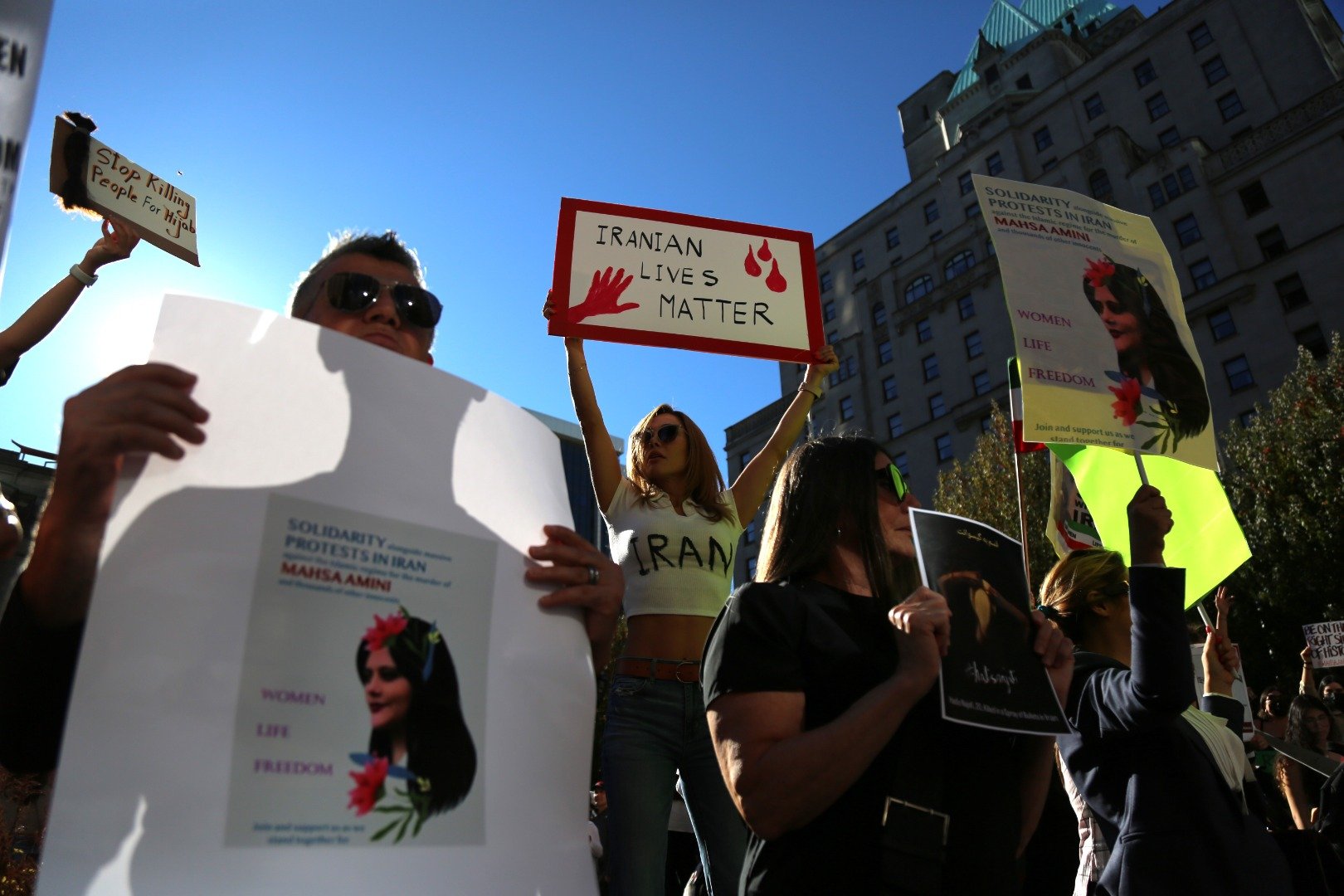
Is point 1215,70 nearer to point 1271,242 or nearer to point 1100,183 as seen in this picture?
point 1100,183

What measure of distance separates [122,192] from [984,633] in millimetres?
3739

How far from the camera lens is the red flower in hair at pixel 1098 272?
3.92 metres

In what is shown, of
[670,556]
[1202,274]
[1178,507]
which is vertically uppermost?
[1202,274]

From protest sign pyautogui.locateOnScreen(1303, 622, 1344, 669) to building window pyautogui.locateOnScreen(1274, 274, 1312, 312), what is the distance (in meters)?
30.0

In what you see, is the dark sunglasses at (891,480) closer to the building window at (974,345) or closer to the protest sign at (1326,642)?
the protest sign at (1326,642)

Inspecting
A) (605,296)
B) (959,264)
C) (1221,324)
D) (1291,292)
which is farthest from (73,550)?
(959,264)

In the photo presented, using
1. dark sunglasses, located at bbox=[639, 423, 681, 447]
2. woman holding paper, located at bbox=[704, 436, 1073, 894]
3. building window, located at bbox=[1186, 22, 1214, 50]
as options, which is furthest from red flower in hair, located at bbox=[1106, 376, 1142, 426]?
building window, located at bbox=[1186, 22, 1214, 50]

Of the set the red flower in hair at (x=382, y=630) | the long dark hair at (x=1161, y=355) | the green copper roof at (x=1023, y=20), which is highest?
the green copper roof at (x=1023, y=20)

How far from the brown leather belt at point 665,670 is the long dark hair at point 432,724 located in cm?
186

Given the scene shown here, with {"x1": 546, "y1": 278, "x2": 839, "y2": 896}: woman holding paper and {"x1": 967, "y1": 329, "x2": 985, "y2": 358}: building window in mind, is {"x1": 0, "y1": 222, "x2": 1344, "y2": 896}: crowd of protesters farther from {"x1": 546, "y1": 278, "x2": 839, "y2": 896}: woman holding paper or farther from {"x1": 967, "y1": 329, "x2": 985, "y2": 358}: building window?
{"x1": 967, "y1": 329, "x2": 985, "y2": 358}: building window

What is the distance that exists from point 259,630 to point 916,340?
161 feet

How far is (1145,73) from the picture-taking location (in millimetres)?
44812

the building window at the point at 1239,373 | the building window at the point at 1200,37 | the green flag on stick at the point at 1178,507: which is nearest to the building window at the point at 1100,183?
the building window at the point at 1200,37

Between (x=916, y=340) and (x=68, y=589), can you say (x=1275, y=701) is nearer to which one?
(x=68, y=589)
